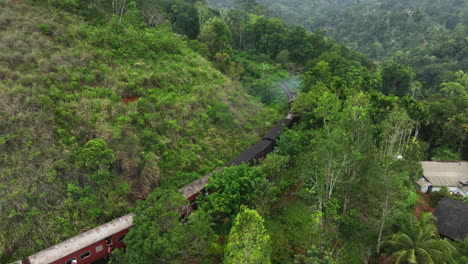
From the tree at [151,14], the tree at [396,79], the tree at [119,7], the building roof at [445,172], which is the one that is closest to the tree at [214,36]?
the tree at [151,14]

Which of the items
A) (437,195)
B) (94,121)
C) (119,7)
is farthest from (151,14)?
(437,195)

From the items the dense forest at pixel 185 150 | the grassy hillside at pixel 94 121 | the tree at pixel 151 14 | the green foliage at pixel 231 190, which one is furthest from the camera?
the tree at pixel 151 14

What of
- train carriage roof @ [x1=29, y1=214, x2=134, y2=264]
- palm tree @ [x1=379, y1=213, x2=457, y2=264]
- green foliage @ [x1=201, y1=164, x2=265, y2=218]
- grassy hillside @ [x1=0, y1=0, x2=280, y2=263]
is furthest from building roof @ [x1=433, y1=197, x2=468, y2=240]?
train carriage roof @ [x1=29, y1=214, x2=134, y2=264]

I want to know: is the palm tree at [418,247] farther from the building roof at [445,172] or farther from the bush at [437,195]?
the building roof at [445,172]

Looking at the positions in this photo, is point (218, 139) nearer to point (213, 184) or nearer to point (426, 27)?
point (213, 184)

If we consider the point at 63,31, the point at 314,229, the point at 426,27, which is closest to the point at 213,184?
the point at 314,229

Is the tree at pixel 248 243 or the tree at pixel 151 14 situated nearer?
the tree at pixel 248 243
